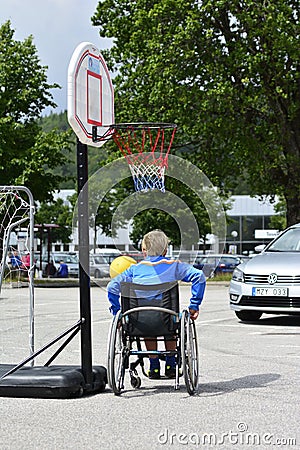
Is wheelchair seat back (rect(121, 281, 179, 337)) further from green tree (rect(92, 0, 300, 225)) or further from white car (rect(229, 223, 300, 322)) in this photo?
green tree (rect(92, 0, 300, 225))

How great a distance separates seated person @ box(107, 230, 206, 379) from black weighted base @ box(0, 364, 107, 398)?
755 mm

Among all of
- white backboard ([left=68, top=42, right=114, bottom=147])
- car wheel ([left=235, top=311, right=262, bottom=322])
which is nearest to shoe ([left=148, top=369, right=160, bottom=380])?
white backboard ([left=68, top=42, right=114, bottom=147])

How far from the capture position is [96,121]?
902 centimetres

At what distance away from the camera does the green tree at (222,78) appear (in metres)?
31.3

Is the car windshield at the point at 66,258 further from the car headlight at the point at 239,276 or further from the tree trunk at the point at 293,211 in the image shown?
the car headlight at the point at 239,276

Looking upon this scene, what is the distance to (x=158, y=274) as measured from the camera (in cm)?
847

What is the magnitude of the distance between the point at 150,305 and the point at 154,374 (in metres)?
0.99

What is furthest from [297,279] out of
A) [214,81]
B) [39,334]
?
[214,81]

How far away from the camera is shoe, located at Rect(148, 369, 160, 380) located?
9.00 meters

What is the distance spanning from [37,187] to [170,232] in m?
16.6

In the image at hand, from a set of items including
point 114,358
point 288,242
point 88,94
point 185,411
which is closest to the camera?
point 185,411

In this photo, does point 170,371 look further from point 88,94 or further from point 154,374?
point 88,94

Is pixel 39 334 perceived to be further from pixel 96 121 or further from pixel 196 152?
pixel 196 152

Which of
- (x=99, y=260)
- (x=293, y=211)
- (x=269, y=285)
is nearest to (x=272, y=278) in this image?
(x=269, y=285)
